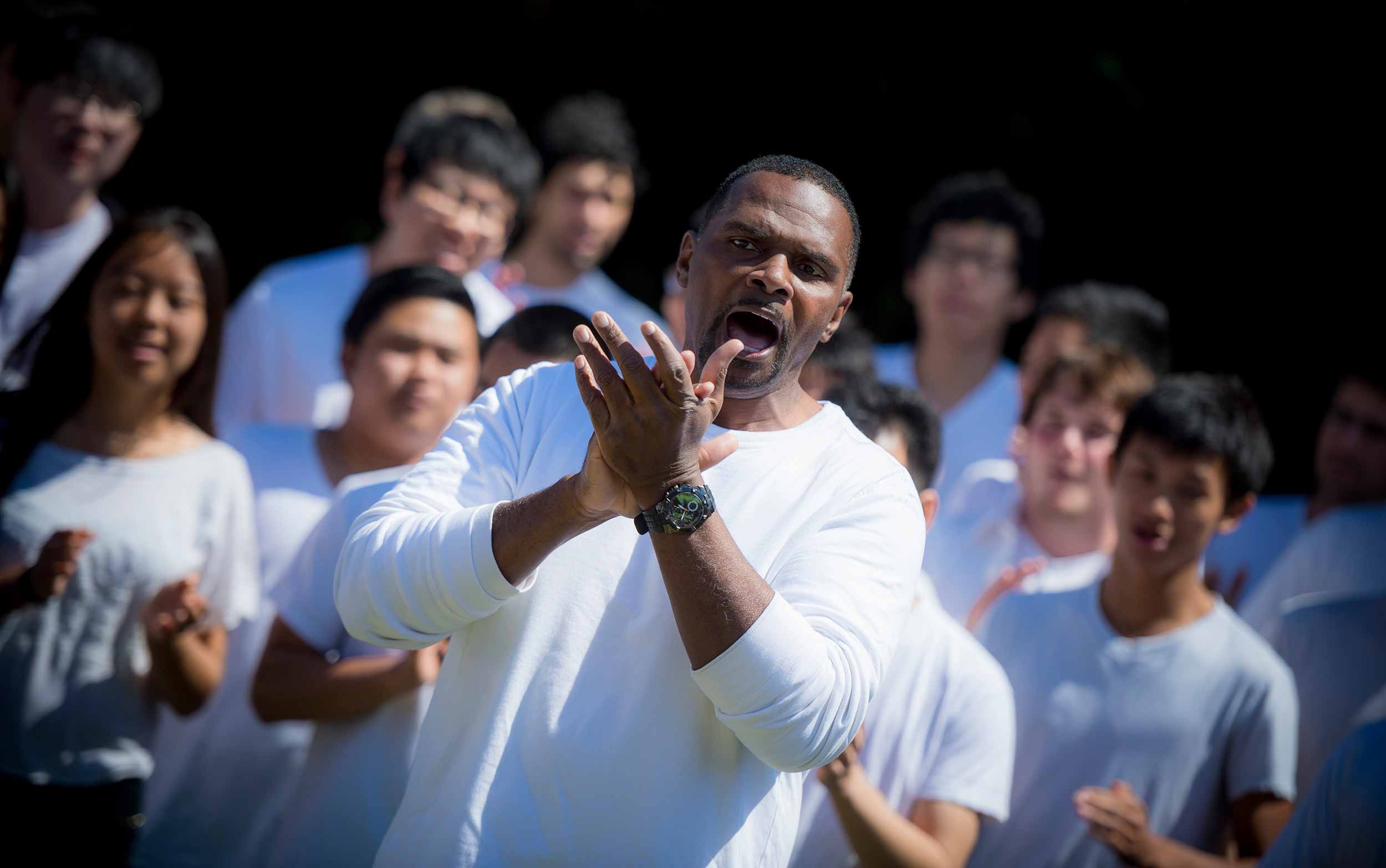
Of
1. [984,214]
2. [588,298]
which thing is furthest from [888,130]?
[588,298]

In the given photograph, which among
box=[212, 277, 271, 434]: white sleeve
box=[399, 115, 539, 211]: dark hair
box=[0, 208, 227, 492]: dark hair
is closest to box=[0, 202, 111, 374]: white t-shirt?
box=[212, 277, 271, 434]: white sleeve

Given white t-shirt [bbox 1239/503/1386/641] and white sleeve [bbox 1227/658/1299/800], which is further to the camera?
white t-shirt [bbox 1239/503/1386/641]

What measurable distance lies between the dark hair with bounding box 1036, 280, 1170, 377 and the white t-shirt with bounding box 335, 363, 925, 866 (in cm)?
290

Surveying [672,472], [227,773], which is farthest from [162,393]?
[672,472]

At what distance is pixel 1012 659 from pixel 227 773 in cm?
196

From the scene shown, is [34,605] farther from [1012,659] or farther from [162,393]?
[1012,659]

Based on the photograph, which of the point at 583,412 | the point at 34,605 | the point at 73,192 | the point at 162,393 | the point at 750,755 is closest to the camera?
the point at 750,755

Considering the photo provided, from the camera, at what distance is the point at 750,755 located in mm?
1752

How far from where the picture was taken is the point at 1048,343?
4539 mm

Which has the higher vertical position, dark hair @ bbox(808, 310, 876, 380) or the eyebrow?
dark hair @ bbox(808, 310, 876, 380)

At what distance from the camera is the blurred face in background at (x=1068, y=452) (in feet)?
12.0

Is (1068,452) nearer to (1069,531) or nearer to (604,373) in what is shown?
(1069,531)

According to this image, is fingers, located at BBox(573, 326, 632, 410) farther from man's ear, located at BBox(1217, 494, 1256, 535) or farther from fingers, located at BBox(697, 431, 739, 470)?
man's ear, located at BBox(1217, 494, 1256, 535)

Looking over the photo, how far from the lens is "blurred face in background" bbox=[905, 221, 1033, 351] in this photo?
462 centimetres
